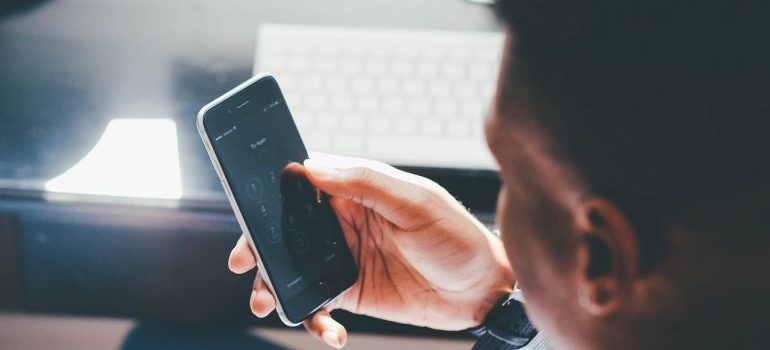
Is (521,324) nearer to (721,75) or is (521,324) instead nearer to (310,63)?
(310,63)

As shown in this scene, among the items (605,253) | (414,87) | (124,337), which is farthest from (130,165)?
(605,253)

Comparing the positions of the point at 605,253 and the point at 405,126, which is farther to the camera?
the point at 405,126

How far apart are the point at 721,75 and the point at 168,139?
1.52 feet

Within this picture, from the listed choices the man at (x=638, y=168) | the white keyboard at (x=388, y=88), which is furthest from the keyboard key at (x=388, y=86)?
the man at (x=638, y=168)

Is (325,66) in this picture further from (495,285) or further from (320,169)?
(495,285)

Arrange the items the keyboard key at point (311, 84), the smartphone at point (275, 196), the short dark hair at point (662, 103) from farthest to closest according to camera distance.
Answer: the keyboard key at point (311, 84), the smartphone at point (275, 196), the short dark hair at point (662, 103)

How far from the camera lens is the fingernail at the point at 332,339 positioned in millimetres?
588

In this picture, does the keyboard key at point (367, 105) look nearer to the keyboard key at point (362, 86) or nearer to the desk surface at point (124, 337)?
the keyboard key at point (362, 86)

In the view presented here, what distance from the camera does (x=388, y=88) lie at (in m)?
0.69

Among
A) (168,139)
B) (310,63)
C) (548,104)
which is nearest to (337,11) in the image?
(310,63)

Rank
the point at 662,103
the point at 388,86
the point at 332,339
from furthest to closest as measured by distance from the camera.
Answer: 1. the point at 388,86
2. the point at 332,339
3. the point at 662,103

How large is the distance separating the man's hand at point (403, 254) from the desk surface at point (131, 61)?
0.10m

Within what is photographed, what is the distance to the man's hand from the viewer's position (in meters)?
0.60

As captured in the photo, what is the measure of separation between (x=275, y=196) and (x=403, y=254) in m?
0.13
